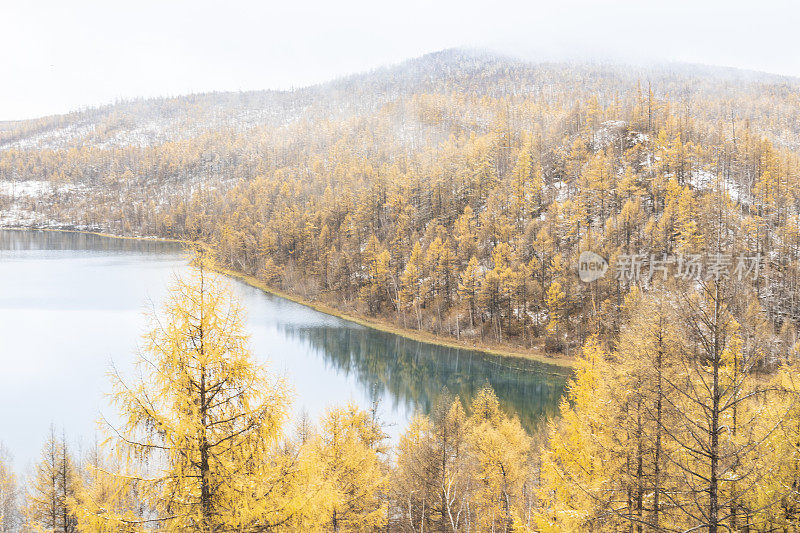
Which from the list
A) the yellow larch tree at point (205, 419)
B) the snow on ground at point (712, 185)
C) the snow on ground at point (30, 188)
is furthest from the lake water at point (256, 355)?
the snow on ground at point (30, 188)

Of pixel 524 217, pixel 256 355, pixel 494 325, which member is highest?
pixel 524 217

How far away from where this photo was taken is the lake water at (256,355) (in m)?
32.0

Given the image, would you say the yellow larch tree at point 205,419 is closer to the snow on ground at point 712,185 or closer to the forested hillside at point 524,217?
the forested hillside at point 524,217

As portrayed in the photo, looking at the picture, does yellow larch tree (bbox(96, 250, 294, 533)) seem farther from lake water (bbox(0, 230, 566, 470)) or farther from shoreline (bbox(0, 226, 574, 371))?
shoreline (bbox(0, 226, 574, 371))

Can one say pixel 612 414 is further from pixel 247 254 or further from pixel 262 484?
pixel 247 254

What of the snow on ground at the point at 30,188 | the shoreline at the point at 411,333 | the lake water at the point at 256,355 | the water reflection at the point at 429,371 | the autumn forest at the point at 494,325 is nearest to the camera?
the autumn forest at the point at 494,325

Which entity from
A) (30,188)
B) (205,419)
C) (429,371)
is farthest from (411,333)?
(30,188)

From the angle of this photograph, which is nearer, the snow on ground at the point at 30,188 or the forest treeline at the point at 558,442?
the forest treeline at the point at 558,442

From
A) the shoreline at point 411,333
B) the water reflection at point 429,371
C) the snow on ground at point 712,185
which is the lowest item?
the water reflection at point 429,371

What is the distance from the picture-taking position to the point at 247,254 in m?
81.8

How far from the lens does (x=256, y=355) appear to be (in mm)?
18422

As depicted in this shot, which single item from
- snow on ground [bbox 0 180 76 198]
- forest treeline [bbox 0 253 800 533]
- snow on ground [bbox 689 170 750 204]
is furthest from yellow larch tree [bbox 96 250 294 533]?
snow on ground [bbox 0 180 76 198]

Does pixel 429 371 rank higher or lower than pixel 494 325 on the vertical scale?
lower

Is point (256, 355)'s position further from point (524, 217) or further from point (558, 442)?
point (524, 217)
